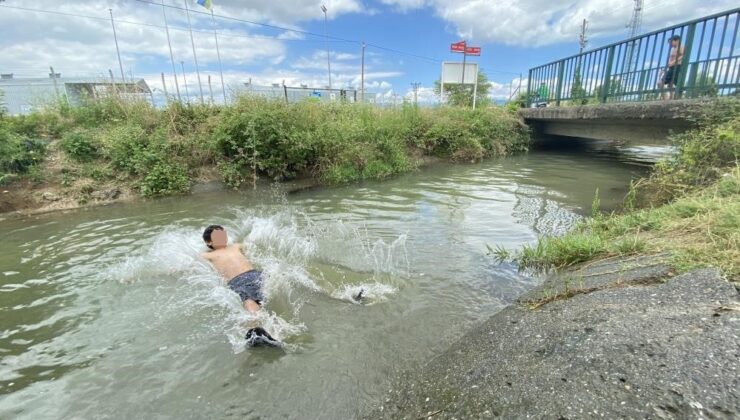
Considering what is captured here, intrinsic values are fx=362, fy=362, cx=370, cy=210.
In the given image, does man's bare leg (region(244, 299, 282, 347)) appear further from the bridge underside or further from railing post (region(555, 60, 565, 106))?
railing post (region(555, 60, 565, 106))

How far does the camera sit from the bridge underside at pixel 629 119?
938 cm

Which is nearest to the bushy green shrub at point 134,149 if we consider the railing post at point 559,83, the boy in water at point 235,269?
the boy in water at point 235,269

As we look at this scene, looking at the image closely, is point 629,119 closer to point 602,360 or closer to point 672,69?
point 672,69

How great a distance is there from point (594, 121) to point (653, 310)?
14.1m

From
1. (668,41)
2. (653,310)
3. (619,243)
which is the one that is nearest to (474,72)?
(668,41)

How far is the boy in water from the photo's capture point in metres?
4.46

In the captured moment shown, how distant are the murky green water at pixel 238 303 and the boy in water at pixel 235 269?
16 cm

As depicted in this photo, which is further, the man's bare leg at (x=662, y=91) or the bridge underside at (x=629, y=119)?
the man's bare leg at (x=662, y=91)

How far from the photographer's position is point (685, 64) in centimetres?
946

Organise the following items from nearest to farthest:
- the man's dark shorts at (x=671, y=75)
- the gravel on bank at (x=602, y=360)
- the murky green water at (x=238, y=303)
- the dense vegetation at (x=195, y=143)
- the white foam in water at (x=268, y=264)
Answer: the gravel on bank at (x=602, y=360) < the murky green water at (x=238, y=303) < the white foam in water at (x=268, y=264) < the man's dark shorts at (x=671, y=75) < the dense vegetation at (x=195, y=143)

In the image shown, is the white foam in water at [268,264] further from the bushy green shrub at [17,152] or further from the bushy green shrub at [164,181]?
the bushy green shrub at [17,152]

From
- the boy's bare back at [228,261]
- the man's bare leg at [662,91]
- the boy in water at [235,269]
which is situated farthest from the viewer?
the man's bare leg at [662,91]

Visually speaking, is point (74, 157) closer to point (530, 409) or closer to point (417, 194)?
point (417, 194)

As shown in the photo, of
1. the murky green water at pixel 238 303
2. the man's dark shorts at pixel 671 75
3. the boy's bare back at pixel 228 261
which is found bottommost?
the murky green water at pixel 238 303
